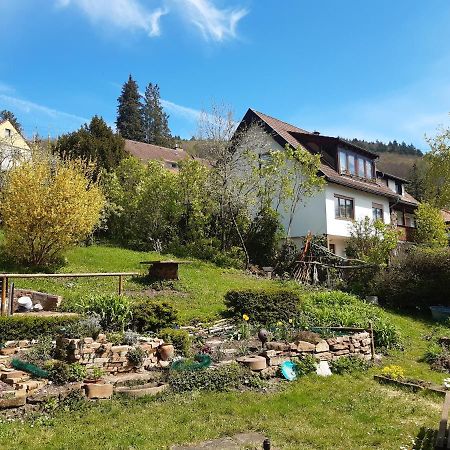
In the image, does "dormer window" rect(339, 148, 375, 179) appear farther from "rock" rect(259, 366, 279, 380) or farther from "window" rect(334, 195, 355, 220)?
"rock" rect(259, 366, 279, 380)

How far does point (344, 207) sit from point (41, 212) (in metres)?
17.3

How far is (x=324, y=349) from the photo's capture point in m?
9.29

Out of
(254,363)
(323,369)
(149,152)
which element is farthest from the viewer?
(149,152)

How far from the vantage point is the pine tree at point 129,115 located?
63.5 meters

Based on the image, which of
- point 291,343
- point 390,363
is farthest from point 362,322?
point 291,343

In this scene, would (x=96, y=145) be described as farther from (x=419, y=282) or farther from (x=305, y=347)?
(x=305, y=347)

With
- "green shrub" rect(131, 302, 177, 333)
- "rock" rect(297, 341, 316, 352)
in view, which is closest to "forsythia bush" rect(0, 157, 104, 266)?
"green shrub" rect(131, 302, 177, 333)

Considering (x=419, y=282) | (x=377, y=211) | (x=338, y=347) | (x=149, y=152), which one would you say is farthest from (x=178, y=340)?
(x=149, y=152)

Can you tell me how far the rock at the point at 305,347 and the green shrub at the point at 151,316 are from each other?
2.76 metres

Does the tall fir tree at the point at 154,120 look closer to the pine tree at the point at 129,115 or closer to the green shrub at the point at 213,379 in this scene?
the pine tree at the point at 129,115

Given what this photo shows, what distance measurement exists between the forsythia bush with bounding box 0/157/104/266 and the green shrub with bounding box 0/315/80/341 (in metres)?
7.21

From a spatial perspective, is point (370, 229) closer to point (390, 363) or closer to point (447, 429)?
point (390, 363)

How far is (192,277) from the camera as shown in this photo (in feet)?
55.9

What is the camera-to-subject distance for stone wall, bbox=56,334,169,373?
301 inches
